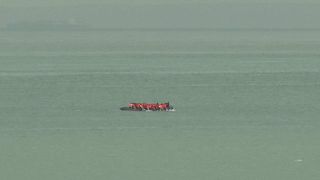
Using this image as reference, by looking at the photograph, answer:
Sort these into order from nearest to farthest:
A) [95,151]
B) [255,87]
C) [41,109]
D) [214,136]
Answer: [95,151], [214,136], [41,109], [255,87]

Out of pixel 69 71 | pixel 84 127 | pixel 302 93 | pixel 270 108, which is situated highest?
pixel 69 71

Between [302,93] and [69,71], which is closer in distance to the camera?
[302,93]

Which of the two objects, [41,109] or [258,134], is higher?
[41,109]

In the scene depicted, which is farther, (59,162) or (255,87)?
(255,87)

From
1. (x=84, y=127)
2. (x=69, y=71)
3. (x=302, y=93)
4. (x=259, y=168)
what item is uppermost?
(x=69, y=71)

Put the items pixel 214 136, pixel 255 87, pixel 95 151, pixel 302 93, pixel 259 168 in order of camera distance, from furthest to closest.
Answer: pixel 255 87 < pixel 302 93 < pixel 214 136 < pixel 95 151 < pixel 259 168

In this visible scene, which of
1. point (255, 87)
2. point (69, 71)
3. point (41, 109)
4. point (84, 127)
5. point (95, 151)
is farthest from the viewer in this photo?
point (69, 71)

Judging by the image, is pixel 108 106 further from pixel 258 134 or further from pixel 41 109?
pixel 258 134

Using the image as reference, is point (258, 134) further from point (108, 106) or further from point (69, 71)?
point (69, 71)

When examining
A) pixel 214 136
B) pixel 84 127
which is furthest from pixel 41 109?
pixel 214 136

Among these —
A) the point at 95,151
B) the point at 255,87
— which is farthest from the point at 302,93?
the point at 95,151
